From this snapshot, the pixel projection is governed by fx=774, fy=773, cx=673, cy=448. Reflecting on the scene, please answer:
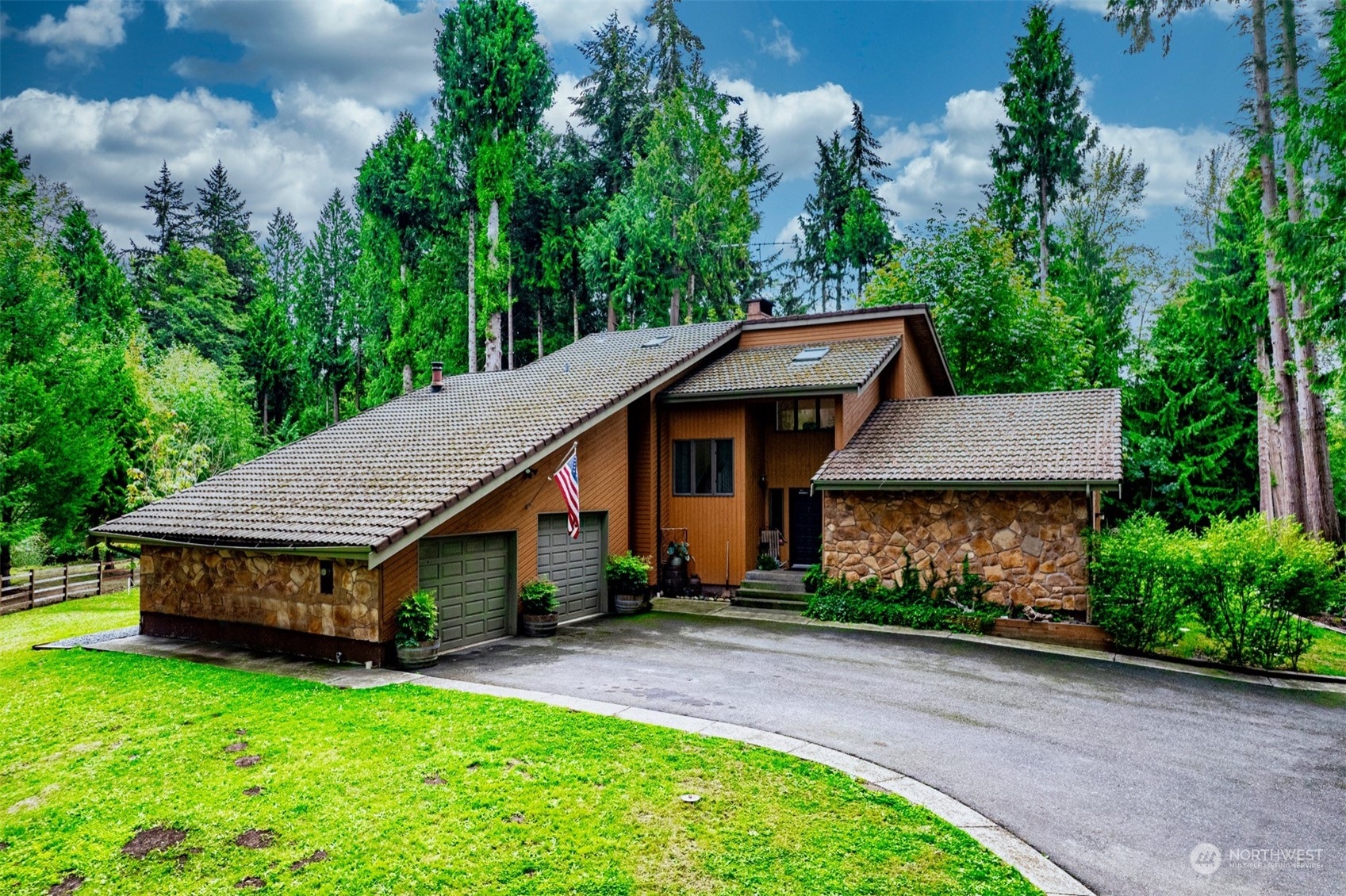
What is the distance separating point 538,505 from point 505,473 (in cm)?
165

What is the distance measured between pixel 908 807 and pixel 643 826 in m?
1.98

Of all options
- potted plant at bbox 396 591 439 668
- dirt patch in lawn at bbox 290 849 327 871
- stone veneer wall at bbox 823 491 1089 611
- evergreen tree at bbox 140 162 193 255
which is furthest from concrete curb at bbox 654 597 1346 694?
evergreen tree at bbox 140 162 193 255

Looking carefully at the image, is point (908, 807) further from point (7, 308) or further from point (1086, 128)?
point (1086, 128)

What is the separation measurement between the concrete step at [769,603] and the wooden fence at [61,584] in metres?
16.6

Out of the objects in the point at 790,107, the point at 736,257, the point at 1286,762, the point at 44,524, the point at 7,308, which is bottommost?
the point at 1286,762

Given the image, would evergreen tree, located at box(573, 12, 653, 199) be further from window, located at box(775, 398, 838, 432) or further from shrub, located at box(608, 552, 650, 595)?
shrub, located at box(608, 552, 650, 595)

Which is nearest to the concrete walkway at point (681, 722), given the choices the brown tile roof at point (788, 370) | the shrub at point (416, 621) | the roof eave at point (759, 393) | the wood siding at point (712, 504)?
the shrub at point (416, 621)

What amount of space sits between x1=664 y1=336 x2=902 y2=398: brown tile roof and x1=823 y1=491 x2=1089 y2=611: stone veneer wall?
2.36 meters

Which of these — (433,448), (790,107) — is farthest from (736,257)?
(433,448)

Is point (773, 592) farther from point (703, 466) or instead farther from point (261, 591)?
point (261, 591)

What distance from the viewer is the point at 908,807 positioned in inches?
225

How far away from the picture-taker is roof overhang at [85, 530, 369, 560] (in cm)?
980

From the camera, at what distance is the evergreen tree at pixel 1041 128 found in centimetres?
3108

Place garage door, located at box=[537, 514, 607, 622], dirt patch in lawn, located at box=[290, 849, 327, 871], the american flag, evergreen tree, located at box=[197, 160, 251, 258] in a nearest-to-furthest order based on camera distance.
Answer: dirt patch in lawn, located at box=[290, 849, 327, 871] < the american flag < garage door, located at box=[537, 514, 607, 622] < evergreen tree, located at box=[197, 160, 251, 258]
